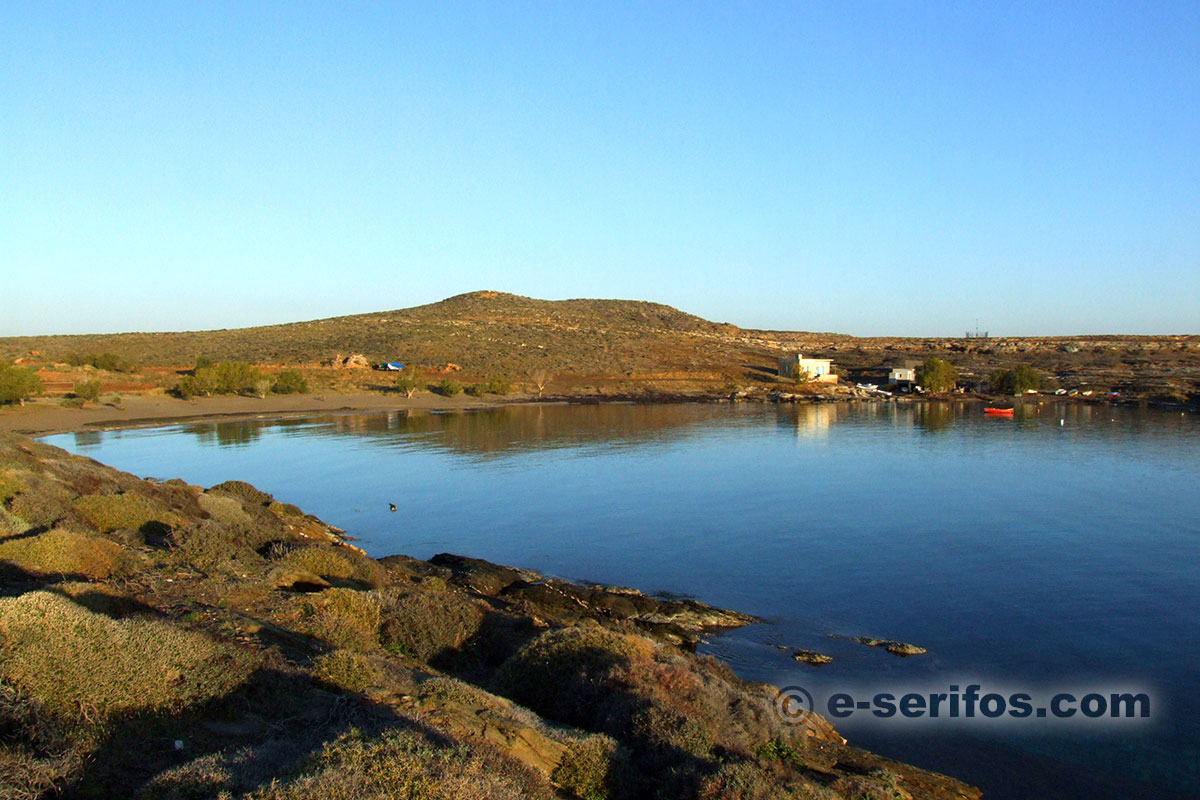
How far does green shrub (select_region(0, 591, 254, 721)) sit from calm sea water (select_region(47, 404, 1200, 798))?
7907 millimetres

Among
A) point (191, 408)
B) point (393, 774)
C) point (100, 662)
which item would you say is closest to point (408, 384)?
point (191, 408)

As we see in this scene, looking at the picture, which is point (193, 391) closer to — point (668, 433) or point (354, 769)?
point (668, 433)

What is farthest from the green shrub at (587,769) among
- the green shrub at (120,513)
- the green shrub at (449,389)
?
the green shrub at (449,389)

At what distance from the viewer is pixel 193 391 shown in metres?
62.8

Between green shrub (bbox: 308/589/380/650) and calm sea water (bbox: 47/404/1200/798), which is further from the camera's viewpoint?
calm sea water (bbox: 47/404/1200/798)

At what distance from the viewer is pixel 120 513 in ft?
48.4

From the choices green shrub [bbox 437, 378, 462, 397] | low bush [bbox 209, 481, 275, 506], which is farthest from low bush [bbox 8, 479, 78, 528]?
green shrub [bbox 437, 378, 462, 397]

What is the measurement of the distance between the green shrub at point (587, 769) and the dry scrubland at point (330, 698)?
0.7 inches

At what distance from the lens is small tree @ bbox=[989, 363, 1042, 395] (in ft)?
256

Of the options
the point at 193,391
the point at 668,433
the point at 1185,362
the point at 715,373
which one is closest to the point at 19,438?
the point at 668,433

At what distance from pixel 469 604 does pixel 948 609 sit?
9.80m

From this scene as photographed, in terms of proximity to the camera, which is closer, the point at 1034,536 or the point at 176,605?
the point at 176,605

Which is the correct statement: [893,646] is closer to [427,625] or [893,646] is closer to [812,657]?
[812,657]

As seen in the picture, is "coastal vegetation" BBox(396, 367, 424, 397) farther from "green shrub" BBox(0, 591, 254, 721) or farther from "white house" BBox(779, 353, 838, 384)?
"green shrub" BBox(0, 591, 254, 721)
